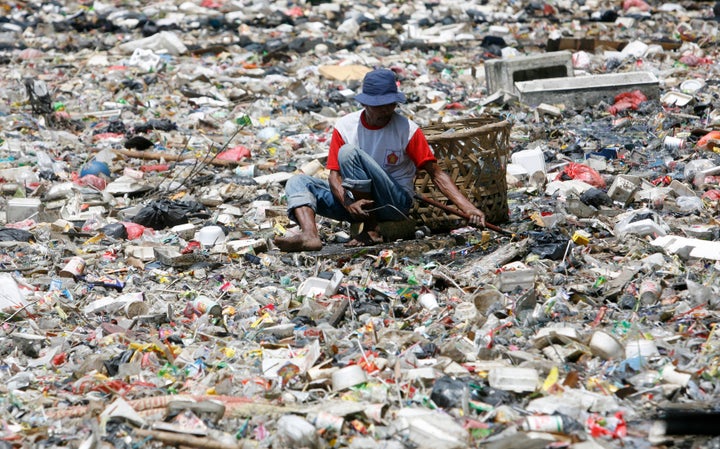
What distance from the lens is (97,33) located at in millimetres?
13312

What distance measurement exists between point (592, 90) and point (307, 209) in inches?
158

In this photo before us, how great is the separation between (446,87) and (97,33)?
18.4ft

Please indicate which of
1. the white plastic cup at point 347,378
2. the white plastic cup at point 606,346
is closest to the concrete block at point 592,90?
the white plastic cup at point 606,346

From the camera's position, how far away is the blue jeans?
512cm

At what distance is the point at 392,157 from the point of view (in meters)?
5.23

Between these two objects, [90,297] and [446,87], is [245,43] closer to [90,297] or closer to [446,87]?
[446,87]

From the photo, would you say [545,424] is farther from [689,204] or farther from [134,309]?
[689,204]

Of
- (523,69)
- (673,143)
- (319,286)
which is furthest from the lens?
(523,69)

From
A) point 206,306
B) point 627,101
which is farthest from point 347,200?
point 627,101

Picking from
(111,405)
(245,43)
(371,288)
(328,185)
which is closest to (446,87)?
(245,43)

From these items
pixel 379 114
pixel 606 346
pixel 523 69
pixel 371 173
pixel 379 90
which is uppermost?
pixel 379 90

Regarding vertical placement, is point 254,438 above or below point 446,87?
above

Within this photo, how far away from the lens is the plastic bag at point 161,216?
620cm

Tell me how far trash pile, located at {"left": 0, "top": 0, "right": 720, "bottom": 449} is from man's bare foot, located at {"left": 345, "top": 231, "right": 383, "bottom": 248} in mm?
106
